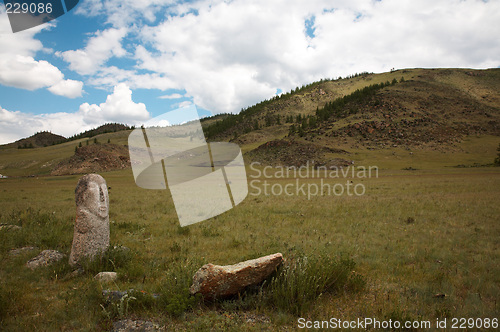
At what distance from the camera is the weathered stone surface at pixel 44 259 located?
7171mm

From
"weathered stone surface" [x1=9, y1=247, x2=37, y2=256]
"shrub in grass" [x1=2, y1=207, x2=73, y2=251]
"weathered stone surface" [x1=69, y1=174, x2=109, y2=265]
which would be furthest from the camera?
"shrub in grass" [x1=2, y1=207, x2=73, y2=251]

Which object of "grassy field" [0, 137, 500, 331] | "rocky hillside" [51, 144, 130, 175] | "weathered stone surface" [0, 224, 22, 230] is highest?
"rocky hillside" [51, 144, 130, 175]

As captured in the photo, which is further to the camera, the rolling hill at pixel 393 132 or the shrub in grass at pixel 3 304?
the rolling hill at pixel 393 132

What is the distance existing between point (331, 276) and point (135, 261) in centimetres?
556

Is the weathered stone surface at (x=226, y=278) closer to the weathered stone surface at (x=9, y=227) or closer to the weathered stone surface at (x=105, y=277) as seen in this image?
the weathered stone surface at (x=105, y=277)

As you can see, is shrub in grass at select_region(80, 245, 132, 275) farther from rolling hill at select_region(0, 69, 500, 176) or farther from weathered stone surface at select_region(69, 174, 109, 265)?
rolling hill at select_region(0, 69, 500, 176)

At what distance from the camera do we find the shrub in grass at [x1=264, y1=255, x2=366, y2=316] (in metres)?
5.05

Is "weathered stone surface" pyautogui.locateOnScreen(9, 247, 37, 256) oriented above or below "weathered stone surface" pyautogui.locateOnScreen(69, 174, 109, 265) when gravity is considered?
below

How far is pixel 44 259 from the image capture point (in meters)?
7.40

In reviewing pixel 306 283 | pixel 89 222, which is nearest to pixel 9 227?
pixel 89 222

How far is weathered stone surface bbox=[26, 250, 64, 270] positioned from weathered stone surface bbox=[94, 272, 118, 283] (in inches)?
85.5

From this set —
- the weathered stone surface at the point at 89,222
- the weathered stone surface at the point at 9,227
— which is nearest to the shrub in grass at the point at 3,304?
the weathered stone surface at the point at 89,222

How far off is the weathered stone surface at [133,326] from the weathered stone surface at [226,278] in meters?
0.91

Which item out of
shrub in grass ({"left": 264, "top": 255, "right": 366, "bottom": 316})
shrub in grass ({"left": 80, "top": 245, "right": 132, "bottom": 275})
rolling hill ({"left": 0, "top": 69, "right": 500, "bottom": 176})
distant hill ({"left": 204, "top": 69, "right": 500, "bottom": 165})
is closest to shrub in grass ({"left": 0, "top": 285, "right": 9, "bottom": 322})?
shrub in grass ({"left": 80, "top": 245, "right": 132, "bottom": 275})
